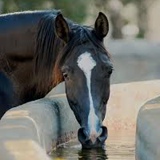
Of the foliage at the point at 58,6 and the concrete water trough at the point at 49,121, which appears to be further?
the foliage at the point at 58,6

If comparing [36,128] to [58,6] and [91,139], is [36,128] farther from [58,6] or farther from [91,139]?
[58,6]

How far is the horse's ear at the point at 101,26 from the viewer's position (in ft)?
18.6

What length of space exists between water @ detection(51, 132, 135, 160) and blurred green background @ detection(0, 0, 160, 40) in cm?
1068

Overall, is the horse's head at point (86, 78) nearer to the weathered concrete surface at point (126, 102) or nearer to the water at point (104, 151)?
the water at point (104, 151)

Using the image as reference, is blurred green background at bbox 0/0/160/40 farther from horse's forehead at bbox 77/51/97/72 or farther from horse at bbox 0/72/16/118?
horse's forehead at bbox 77/51/97/72

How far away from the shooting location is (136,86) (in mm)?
7621

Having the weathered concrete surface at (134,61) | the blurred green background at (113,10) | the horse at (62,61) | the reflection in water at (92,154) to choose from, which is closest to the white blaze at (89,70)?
the horse at (62,61)

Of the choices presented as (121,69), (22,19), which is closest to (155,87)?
(22,19)

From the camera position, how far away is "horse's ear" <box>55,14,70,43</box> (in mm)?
5609

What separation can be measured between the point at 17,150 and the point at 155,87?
4085 mm

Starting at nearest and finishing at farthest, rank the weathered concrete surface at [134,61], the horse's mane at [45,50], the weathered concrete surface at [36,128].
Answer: the weathered concrete surface at [36,128], the horse's mane at [45,50], the weathered concrete surface at [134,61]

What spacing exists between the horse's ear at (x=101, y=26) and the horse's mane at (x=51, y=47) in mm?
44

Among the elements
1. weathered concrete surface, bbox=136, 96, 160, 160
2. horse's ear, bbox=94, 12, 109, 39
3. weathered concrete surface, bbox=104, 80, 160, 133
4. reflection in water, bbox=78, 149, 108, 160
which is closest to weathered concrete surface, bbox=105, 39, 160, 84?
weathered concrete surface, bbox=104, 80, 160, 133

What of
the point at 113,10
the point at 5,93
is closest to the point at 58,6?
the point at 113,10
